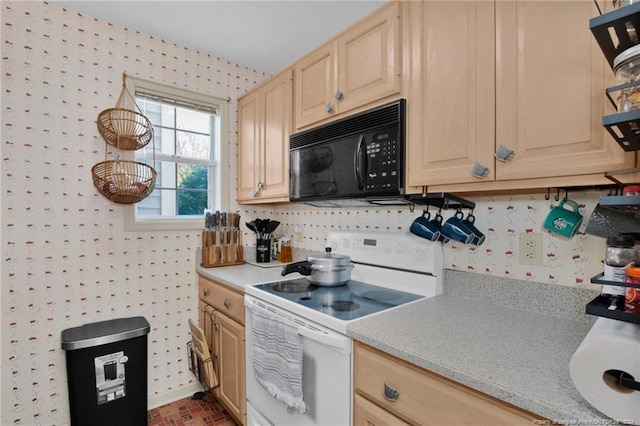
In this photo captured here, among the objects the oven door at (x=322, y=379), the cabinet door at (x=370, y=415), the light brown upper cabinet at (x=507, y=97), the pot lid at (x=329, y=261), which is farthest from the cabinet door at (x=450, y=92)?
the cabinet door at (x=370, y=415)

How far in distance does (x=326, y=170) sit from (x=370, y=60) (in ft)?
1.81

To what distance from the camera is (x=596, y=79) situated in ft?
2.85

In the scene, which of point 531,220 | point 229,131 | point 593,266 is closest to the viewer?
point 593,266

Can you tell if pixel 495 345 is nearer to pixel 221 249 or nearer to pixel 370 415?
pixel 370 415

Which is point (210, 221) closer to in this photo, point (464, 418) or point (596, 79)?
point (464, 418)

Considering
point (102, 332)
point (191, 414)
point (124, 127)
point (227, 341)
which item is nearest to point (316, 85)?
point (124, 127)

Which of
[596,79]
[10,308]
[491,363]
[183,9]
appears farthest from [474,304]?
[10,308]

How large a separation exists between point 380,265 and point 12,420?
7.13 feet

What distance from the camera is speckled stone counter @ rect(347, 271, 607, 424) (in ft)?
2.32

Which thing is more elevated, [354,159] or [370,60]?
[370,60]

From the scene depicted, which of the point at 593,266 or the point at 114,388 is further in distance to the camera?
the point at 114,388

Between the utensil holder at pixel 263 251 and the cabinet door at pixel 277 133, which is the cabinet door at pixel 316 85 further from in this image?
the utensil holder at pixel 263 251

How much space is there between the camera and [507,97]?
104 cm

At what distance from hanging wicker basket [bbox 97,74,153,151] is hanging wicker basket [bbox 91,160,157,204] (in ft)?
0.43
